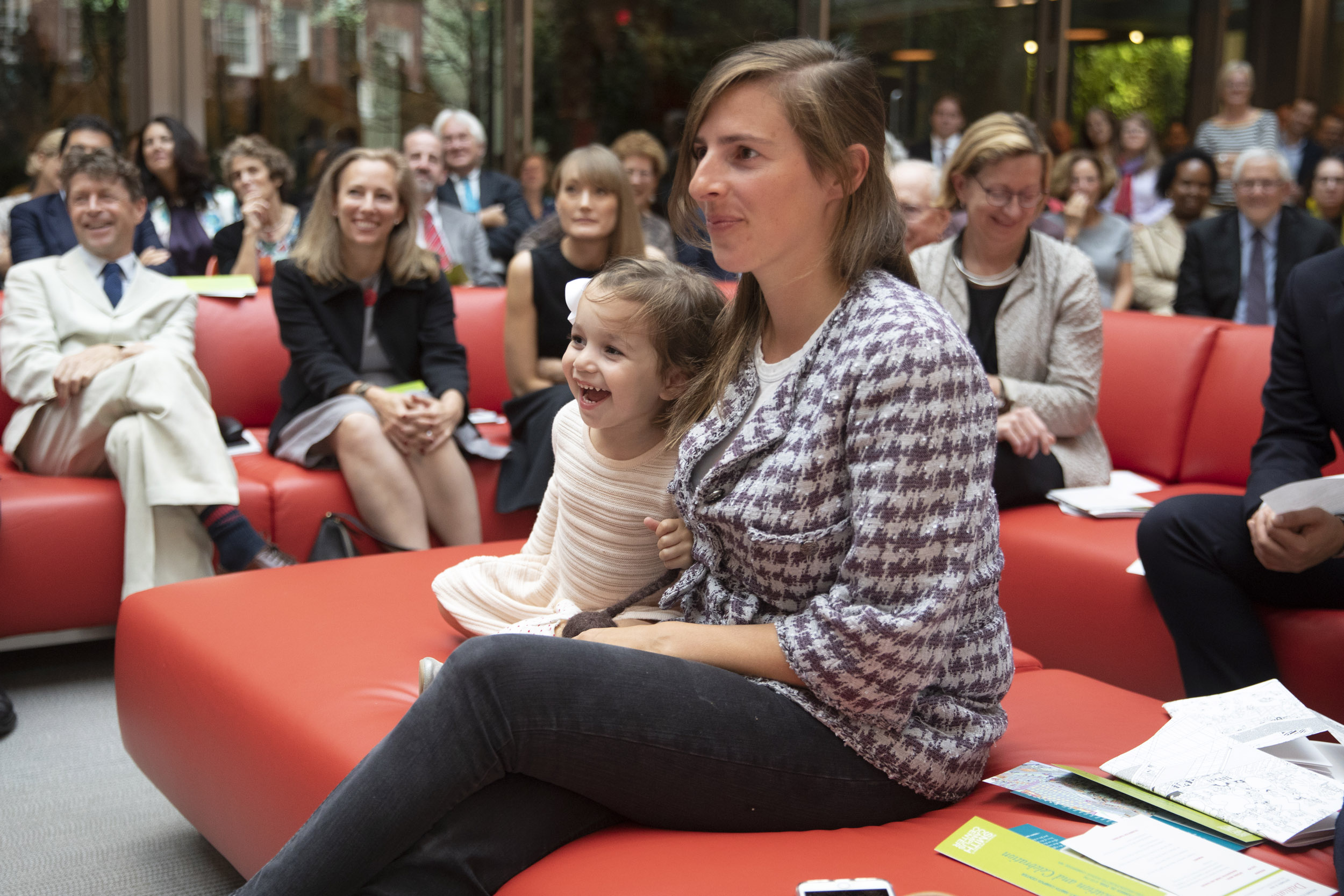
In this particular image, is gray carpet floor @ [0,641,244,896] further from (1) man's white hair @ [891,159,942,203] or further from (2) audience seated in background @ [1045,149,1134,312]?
(2) audience seated in background @ [1045,149,1134,312]

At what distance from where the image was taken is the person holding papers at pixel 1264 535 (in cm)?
243

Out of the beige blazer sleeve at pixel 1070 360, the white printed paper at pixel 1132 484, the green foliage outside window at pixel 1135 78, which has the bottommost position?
the white printed paper at pixel 1132 484

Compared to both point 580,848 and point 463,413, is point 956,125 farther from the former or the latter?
point 580,848

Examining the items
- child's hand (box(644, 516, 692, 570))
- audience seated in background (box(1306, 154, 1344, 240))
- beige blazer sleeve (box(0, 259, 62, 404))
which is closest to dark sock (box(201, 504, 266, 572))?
beige blazer sleeve (box(0, 259, 62, 404))

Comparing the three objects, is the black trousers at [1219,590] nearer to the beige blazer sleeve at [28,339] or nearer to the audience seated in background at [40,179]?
the beige blazer sleeve at [28,339]

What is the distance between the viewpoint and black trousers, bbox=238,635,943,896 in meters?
1.39

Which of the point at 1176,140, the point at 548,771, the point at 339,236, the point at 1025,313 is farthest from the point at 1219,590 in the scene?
the point at 1176,140

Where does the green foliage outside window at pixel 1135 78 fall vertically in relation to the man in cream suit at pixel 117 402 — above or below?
above

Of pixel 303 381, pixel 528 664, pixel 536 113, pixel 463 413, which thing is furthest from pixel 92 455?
pixel 536 113

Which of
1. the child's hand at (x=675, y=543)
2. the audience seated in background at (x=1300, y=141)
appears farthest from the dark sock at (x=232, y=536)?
the audience seated in background at (x=1300, y=141)

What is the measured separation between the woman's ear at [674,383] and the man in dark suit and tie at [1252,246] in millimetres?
4281

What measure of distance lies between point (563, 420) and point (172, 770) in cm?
97

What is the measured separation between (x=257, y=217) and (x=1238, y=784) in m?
4.68

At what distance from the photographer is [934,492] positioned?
1.41 meters
